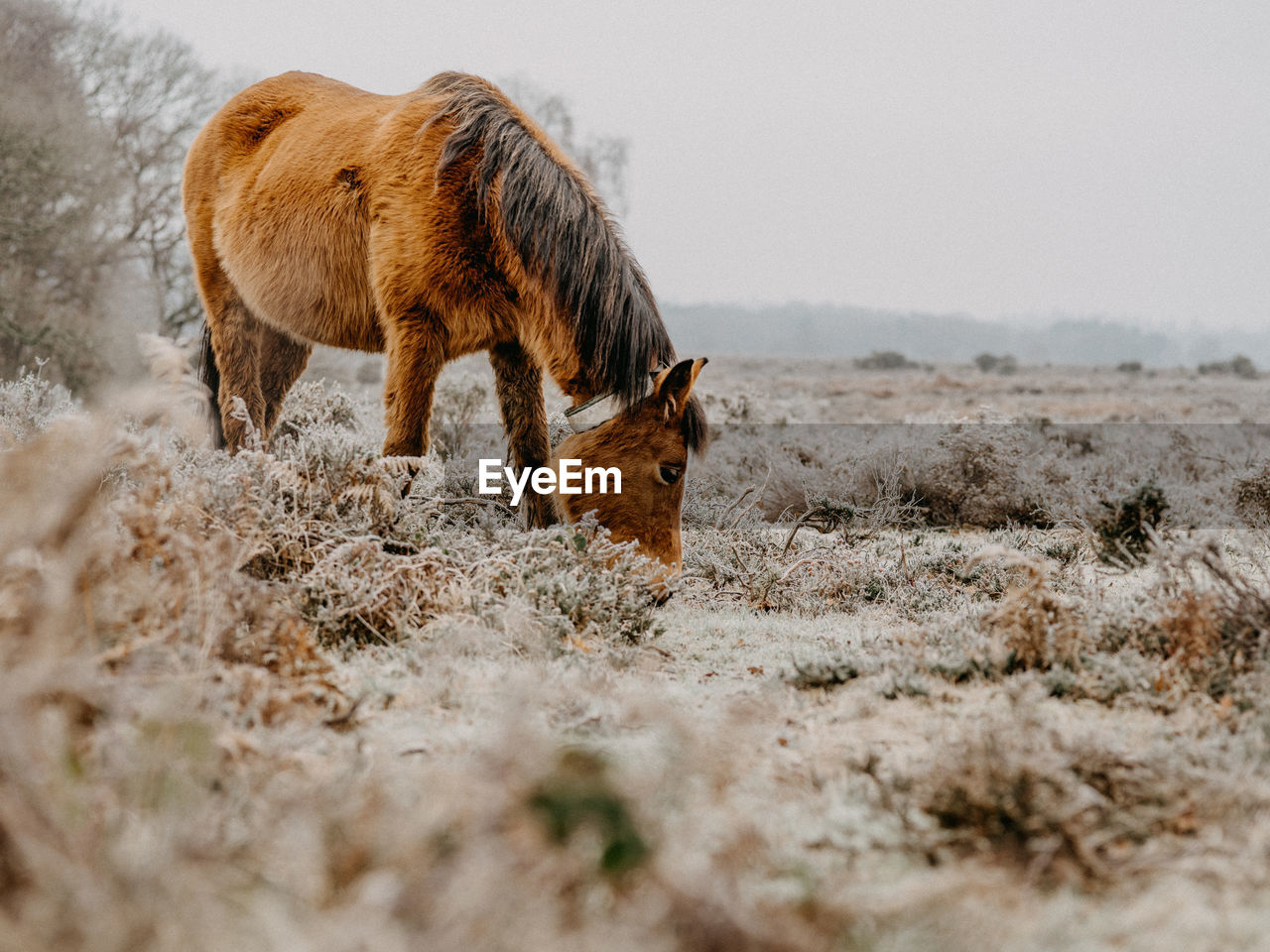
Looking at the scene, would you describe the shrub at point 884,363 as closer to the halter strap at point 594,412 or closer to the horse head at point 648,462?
the halter strap at point 594,412

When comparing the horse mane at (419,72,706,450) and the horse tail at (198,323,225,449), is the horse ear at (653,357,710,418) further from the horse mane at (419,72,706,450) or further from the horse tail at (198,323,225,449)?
the horse tail at (198,323,225,449)

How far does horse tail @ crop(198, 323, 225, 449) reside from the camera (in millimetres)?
6305

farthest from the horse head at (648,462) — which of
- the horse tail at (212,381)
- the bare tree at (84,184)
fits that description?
the bare tree at (84,184)

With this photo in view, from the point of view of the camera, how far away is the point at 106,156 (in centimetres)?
1683

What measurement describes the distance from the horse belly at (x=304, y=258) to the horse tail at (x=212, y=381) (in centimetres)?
75

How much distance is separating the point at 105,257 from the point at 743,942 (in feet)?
64.7

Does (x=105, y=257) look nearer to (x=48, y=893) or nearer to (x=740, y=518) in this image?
(x=740, y=518)

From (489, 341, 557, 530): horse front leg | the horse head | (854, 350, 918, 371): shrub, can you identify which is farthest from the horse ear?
(854, 350, 918, 371): shrub

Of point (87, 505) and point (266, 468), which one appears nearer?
point (87, 505)

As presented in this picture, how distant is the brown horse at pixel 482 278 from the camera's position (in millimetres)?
4199

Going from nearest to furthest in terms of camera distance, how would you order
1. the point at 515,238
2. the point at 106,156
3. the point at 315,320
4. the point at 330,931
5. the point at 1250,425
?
the point at 330,931
the point at 515,238
the point at 315,320
the point at 1250,425
the point at 106,156

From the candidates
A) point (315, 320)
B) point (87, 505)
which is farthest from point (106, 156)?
point (87, 505)

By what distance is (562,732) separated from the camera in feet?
8.18

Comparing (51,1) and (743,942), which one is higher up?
(51,1)
